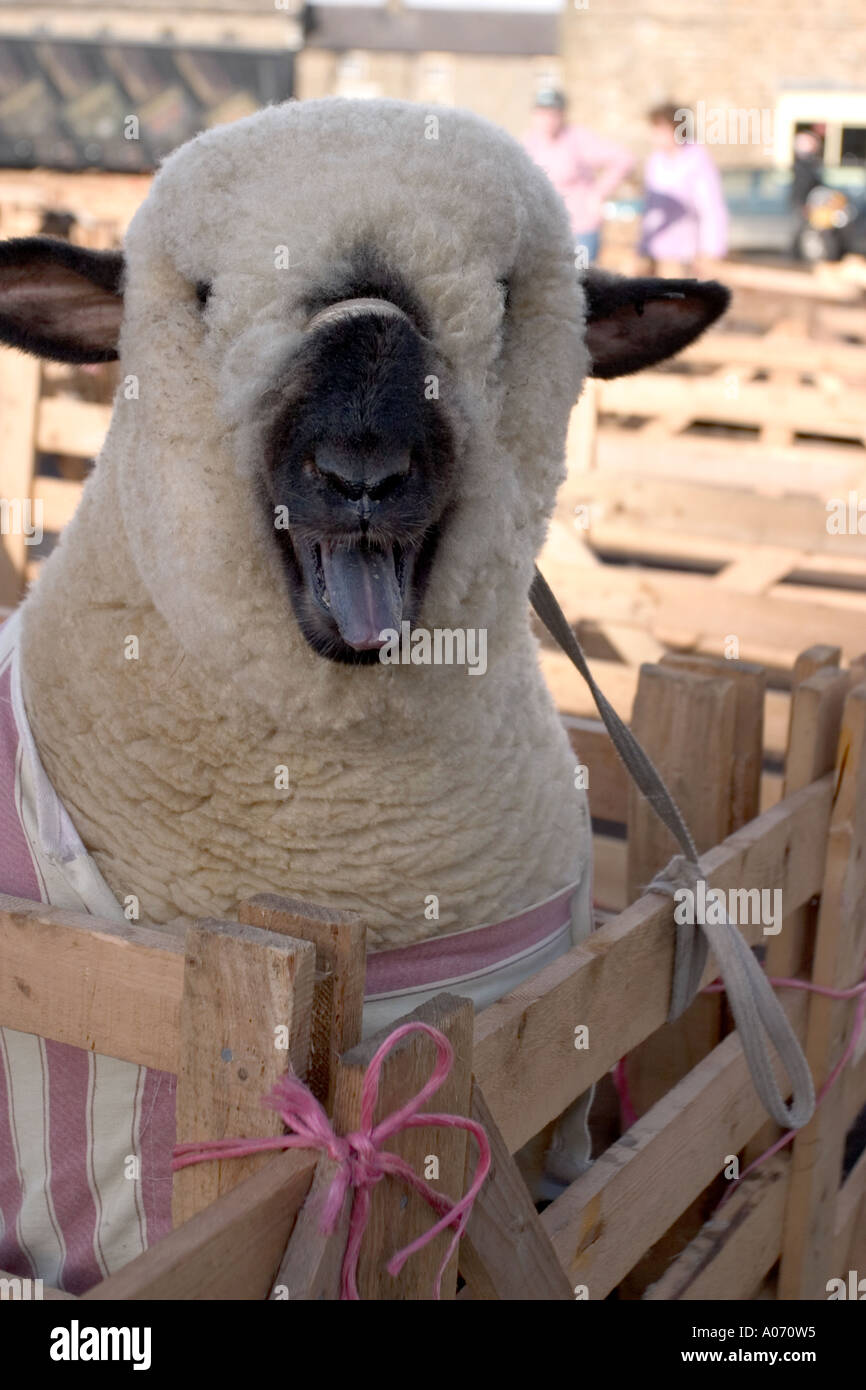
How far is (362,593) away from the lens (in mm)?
1468

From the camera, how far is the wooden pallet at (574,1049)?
1.05 metres

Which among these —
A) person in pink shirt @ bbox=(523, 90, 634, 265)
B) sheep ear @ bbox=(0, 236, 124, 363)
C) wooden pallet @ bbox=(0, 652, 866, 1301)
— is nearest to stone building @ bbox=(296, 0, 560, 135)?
person in pink shirt @ bbox=(523, 90, 634, 265)

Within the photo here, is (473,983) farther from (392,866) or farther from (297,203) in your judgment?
(297,203)

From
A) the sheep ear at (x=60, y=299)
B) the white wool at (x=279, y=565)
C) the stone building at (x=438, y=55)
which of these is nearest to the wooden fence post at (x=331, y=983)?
the white wool at (x=279, y=565)

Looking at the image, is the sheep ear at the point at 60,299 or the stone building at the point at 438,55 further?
the stone building at the point at 438,55

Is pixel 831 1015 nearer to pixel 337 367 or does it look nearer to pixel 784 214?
pixel 337 367

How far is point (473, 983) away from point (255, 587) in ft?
1.94

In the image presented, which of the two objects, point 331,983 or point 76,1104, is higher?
point 331,983

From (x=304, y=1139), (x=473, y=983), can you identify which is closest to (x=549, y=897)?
(x=473, y=983)

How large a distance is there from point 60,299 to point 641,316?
788mm

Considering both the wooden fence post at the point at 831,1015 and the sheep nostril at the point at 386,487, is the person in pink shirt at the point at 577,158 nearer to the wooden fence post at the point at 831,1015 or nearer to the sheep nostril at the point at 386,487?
the wooden fence post at the point at 831,1015

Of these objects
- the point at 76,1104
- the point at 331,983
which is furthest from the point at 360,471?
the point at 76,1104

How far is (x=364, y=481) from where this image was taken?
137 centimetres

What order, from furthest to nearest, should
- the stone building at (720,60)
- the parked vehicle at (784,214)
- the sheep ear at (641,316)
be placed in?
the stone building at (720,60) < the parked vehicle at (784,214) < the sheep ear at (641,316)
